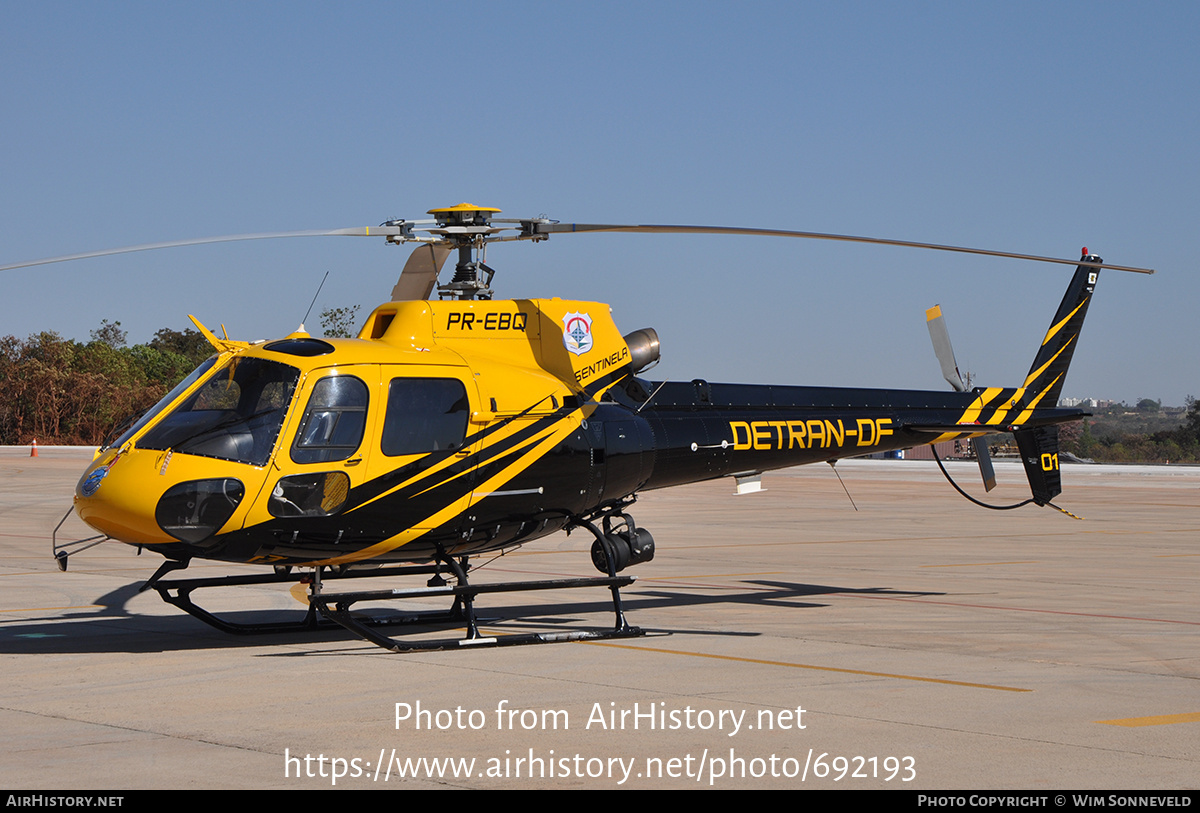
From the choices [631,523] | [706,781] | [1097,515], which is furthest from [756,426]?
[1097,515]

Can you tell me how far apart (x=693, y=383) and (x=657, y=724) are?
6.43 metres

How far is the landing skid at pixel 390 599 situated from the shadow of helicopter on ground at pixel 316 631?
106 mm

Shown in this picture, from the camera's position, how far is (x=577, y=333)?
12312mm

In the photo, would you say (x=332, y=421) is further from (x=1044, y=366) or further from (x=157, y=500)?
(x=1044, y=366)

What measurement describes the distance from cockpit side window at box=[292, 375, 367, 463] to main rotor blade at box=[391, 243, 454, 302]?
179 centimetres

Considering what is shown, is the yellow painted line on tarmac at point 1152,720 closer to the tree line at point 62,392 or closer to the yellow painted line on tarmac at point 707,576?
the yellow painted line on tarmac at point 707,576

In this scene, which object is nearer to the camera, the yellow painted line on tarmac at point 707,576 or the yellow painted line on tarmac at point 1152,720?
the yellow painted line on tarmac at point 1152,720

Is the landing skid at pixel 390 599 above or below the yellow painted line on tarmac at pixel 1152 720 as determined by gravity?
above

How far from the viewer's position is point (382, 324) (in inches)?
464

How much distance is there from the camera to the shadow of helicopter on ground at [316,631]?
446 inches

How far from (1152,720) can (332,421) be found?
6547mm

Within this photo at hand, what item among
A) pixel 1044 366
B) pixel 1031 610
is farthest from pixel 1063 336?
pixel 1031 610

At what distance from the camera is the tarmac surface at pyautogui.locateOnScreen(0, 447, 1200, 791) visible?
671cm

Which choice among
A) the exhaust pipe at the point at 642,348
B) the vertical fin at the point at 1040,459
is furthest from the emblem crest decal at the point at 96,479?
the vertical fin at the point at 1040,459
